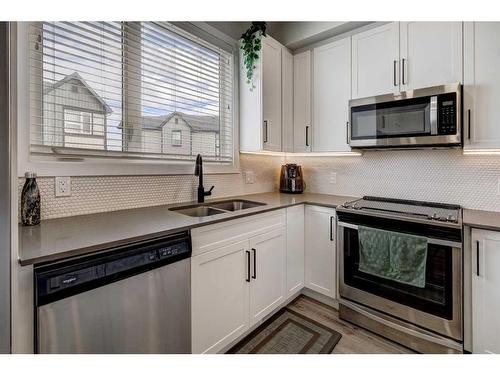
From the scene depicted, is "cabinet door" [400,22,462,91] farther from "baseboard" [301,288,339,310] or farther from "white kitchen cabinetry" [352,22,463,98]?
"baseboard" [301,288,339,310]

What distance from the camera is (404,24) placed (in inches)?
76.0

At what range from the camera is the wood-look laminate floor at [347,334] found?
66.0 inches

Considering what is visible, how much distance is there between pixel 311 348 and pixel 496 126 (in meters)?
1.85

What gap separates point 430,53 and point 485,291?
1611 mm

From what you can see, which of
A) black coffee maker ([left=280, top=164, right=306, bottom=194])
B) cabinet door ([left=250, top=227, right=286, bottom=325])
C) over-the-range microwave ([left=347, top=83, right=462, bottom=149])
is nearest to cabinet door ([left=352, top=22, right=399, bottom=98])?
over-the-range microwave ([left=347, top=83, right=462, bottom=149])

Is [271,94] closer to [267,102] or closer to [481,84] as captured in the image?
[267,102]

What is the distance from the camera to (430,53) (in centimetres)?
183

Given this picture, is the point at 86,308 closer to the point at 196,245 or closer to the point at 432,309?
the point at 196,245

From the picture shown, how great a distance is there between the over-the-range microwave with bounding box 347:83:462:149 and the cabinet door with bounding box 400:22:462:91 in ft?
0.39

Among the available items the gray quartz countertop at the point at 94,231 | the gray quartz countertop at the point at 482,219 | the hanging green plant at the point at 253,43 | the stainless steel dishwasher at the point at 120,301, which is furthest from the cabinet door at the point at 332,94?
the stainless steel dishwasher at the point at 120,301

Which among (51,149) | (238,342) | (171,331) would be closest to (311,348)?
(238,342)

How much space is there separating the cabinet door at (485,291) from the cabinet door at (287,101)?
5.19 ft

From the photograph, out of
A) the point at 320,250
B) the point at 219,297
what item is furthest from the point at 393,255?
the point at 219,297

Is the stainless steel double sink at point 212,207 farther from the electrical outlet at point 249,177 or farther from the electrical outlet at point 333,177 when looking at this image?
the electrical outlet at point 333,177
